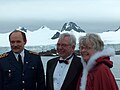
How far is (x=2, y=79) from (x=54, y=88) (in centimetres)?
65

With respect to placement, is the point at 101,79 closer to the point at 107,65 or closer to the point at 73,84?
the point at 107,65

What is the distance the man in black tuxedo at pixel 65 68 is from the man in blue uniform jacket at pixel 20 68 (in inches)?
8.5

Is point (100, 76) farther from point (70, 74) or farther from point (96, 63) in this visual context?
point (70, 74)

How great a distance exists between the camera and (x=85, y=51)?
453cm

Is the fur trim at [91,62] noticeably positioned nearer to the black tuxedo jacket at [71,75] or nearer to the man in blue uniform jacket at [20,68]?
the black tuxedo jacket at [71,75]

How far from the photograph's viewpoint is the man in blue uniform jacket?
5086 millimetres

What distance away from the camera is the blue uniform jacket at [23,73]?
5.14 m

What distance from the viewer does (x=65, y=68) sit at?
5109 millimetres

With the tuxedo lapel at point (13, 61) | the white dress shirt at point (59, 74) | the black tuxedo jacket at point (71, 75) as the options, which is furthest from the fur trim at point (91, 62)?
the tuxedo lapel at point (13, 61)

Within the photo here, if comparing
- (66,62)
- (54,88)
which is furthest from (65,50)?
(54,88)

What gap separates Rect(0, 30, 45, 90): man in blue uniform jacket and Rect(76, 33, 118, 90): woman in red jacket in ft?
2.83

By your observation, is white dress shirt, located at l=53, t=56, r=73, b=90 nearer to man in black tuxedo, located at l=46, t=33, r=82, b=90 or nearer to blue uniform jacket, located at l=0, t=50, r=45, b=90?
man in black tuxedo, located at l=46, t=33, r=82, b=90

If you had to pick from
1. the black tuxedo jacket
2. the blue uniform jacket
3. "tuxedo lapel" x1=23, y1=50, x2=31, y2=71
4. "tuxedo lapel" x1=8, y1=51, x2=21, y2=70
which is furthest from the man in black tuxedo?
"tuxedo lapel" x1=8, y1=51, x2=21, y2=70

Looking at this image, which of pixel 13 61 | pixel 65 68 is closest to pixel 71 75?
pixel 65 68
